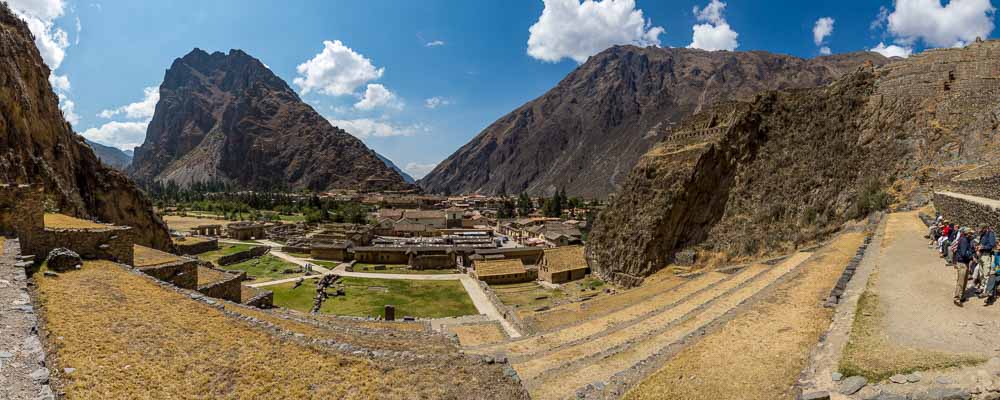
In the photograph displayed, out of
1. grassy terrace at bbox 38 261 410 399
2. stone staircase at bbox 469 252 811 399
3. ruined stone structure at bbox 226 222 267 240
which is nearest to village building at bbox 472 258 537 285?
stone staircase at bbox 469 252 811 399

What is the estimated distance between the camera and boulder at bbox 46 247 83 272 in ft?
33.0

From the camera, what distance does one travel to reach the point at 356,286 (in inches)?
1491

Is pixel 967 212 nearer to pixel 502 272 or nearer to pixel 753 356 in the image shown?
pixel 753 356

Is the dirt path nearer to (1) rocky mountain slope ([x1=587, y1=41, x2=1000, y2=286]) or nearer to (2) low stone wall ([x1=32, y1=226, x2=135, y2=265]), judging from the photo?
(1) rocky mountain slope ([x1=587, y1=41, x2=1000, y2=286])

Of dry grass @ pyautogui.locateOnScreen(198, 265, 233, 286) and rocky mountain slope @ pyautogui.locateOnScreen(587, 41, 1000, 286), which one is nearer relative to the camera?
dry grass @ pyautogui.locateOnScreen(198, 265, 233, 286)

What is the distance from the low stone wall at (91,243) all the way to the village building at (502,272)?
29.5m

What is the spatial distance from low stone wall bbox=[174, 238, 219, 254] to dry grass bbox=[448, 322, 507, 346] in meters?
41.2

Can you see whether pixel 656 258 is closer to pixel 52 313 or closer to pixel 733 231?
pixel 733 231

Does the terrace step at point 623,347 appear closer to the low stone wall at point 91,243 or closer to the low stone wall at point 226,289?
the low stone wall at point 226,289

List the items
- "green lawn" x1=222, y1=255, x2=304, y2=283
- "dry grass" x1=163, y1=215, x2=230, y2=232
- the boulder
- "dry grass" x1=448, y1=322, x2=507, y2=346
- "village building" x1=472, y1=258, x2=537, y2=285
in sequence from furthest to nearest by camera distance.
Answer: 1. "dry grass" x1=163, y1=215, x2=230, y2=232
2. "green lawn" x1=222, y1=255, x2=304, y2=283
3. "village building" x1=472, y1=258, x2=537, y2=285
4. "dry grass" x1=448, y1=322, x2=507, y2=346
5. the boulder

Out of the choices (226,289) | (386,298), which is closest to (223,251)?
(386,298)

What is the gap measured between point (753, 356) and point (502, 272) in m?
32.2

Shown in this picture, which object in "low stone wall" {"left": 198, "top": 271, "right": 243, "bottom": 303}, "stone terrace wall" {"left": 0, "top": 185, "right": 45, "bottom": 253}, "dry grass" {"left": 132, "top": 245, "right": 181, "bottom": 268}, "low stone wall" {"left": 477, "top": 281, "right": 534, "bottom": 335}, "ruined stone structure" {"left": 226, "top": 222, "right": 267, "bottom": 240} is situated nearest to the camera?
"stone terrace wall" {"left": 0, "top": 185, "right": 45, "bottom": 253}

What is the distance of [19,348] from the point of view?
5383 millimetres
